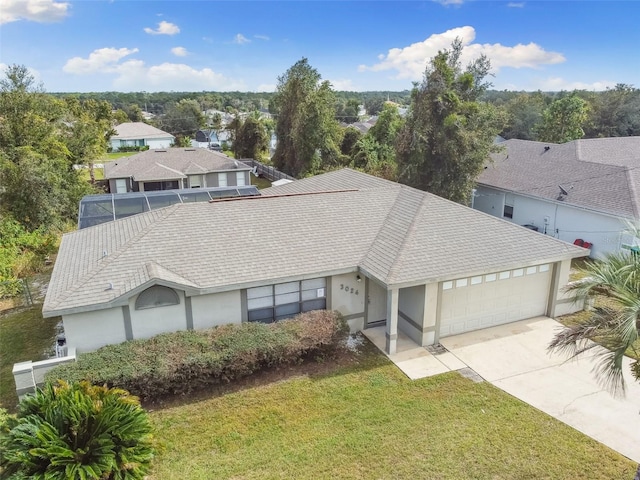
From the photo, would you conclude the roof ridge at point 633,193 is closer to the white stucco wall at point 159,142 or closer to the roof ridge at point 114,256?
the roof ridge at point 114,256

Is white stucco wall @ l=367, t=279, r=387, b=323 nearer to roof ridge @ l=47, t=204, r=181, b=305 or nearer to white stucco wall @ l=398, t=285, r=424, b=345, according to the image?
white stucco wall @ l=398, t=285, r=424, b=345

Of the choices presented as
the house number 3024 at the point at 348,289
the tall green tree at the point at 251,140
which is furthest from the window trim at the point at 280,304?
the tall green tree at the point at 251,140

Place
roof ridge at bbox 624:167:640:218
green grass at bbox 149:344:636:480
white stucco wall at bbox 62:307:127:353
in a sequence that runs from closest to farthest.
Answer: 1. green grass at bbox 149:344:636:480
2. white stucco wall at bbox 62:307:127:353
3. roof ridge at bbox 624:167:640:218

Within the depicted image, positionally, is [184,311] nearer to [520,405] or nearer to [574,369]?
[520,405]

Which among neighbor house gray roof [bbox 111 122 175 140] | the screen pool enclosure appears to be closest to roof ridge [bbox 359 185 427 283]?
the screen pool enclosure

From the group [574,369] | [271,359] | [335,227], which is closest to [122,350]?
[271,359]

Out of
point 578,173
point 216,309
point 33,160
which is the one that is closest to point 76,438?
point 216,309

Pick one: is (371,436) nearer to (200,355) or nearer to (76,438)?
(200,355)
